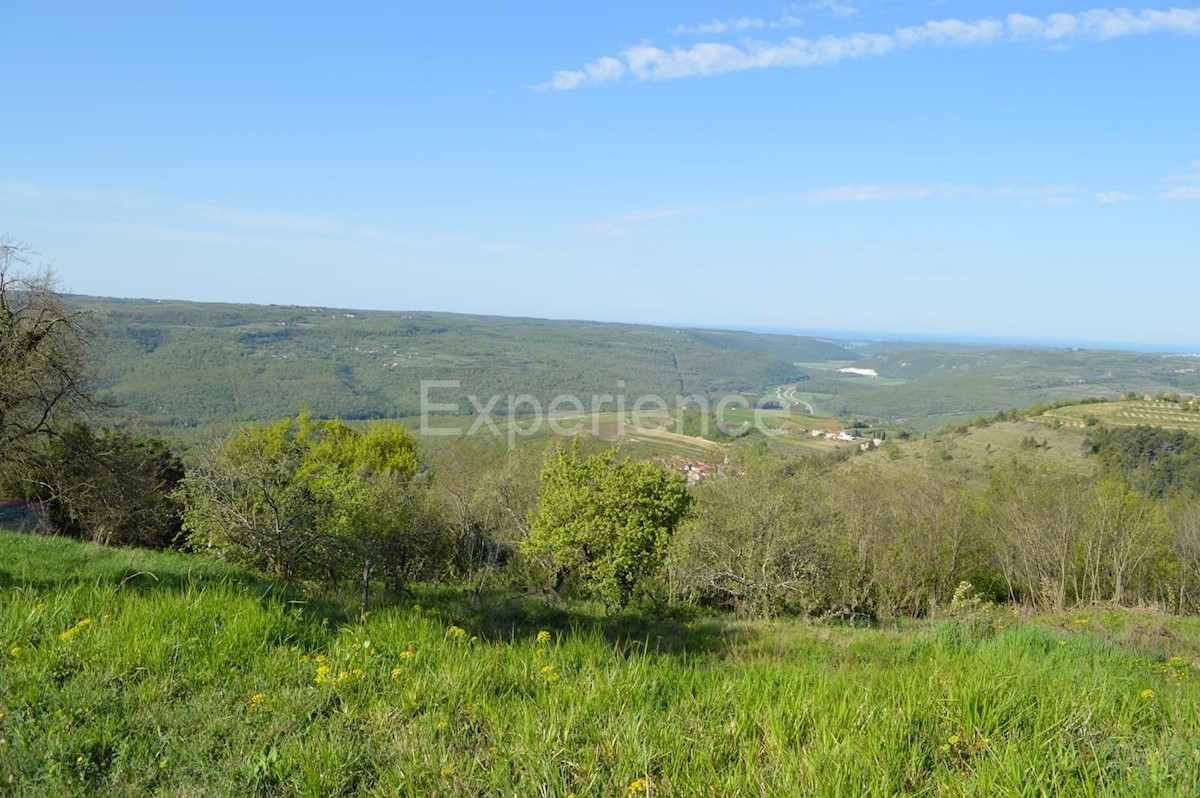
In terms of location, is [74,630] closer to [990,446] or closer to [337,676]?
[337,676]

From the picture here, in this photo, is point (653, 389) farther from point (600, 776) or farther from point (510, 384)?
point (600, 776)

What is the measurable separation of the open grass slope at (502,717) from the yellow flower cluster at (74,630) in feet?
0.07

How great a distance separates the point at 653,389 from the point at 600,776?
628 ft

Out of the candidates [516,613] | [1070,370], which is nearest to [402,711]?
[516,613]

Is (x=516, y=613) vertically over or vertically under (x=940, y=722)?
under

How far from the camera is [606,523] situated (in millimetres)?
21578

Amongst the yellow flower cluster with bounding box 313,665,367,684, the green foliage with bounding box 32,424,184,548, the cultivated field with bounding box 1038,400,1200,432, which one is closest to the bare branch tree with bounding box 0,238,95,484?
the green foliage with bounding box 32,424,184,548

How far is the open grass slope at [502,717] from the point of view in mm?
2812

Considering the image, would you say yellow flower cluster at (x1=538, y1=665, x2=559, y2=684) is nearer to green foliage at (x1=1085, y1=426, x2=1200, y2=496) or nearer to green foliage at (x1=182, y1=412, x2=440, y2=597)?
green foliage at (x1=182, y1=412, x2=440, y2=597)

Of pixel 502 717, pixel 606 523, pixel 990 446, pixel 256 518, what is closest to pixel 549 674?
pixel 502 717

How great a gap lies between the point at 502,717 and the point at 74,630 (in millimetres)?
2751

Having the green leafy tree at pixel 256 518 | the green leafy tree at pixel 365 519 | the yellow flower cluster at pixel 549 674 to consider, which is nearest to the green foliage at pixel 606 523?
the green leafy tree at pixel 365 519

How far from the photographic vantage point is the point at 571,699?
11.5 feet

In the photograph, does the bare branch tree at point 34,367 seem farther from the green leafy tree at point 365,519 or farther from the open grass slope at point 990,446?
the open grass slope at point 990,446
